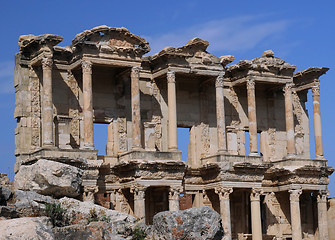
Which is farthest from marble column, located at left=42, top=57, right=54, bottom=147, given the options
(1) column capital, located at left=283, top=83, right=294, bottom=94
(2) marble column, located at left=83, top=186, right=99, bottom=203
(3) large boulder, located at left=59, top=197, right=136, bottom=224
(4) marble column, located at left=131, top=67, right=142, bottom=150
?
(1) column capital, located at left=283, top=83, right=294, bottom=94

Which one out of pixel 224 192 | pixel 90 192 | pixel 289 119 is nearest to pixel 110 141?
pixel 90 192

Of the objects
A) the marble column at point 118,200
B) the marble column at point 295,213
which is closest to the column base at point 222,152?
the marble column at point 295,213

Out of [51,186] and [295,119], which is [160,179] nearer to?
[51,186]

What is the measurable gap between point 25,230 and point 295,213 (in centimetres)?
1796

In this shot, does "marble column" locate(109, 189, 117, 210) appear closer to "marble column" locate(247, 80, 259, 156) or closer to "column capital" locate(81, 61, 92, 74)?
"column capital" locate(81, 61, 92, 74)

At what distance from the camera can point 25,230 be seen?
1931cm

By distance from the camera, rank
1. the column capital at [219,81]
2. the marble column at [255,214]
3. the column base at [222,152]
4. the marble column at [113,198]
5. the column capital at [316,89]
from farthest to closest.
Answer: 1. the column capital at [316,89]
2. the column capital at [219,81]
3. the marble column at [255,214]
4. the column base at [222,152]
5. the marble column at [113,198]

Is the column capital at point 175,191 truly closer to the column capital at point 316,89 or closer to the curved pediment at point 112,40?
the curved pediment at point 112,40

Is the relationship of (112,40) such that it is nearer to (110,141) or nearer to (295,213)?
(110,141)

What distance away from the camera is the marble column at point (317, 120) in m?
36.5

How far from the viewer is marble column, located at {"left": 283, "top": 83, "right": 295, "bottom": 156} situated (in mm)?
35312

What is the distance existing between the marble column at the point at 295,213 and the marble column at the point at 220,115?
4212 millimetres

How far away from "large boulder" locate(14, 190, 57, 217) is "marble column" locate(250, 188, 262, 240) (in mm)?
10877

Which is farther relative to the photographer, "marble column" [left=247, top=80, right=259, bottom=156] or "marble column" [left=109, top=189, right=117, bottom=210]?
"marble column" [left=247, top=80, right=259, bottom=156]
